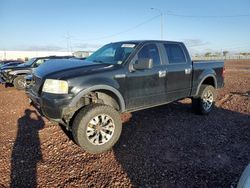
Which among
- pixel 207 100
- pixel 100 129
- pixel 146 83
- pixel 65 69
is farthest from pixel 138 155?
pixel 207 100

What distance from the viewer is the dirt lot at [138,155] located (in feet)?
10.9

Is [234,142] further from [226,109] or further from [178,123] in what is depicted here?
[226,109]

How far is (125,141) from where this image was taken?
4.73 metres

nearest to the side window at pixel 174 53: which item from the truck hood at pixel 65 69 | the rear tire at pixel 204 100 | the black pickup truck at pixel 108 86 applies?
the black pickup truck at pixel 108 86

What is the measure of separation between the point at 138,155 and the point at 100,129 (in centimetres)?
80

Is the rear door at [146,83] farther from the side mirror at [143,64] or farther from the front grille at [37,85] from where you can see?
the front grille at [37,85]

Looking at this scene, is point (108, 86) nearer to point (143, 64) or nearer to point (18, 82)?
point (143, 64)

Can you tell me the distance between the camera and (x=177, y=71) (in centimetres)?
567

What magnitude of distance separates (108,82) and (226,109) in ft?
14.8

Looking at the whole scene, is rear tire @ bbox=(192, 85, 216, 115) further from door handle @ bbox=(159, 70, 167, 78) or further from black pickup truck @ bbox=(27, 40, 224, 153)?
door handle @ bbox=(159, 70, 167, 78)

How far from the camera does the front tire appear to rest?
159 inches

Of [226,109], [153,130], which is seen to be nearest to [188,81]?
[153,130]

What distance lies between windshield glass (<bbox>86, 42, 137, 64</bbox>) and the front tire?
114 cm

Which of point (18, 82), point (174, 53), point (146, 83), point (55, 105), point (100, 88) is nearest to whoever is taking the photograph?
point (55, 105)
